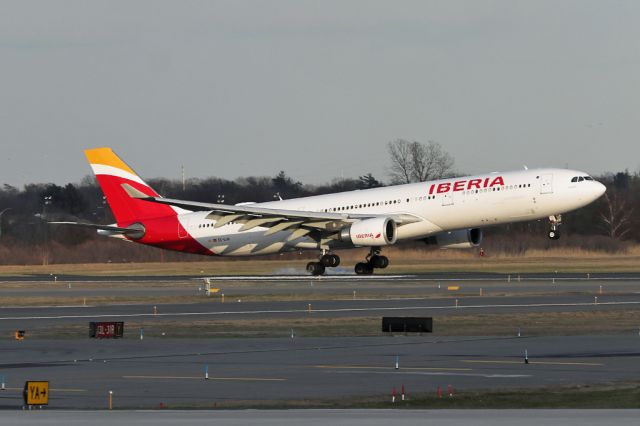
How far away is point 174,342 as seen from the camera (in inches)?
1217

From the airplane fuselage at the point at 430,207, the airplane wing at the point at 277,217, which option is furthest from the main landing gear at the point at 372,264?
the airplane wing at the point at 277,217

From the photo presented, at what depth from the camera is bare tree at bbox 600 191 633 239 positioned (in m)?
84.9

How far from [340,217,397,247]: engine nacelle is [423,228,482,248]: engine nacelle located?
3490 millimetres

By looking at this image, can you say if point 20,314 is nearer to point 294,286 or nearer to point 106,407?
point 294,286

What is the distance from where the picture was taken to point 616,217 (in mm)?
87375

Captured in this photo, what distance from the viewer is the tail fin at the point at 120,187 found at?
68.8m

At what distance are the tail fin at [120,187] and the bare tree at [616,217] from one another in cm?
3245

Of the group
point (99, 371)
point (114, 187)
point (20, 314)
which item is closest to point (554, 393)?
point (99, 371)

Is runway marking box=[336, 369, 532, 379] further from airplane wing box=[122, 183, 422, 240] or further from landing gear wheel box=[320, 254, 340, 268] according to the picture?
landing gear wheel box=[320, 254, 340, 268]

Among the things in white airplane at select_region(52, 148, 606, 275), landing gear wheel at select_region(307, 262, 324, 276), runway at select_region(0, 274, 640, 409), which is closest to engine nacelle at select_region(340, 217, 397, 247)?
white airplane at select_region(52, 148, 606, 275)

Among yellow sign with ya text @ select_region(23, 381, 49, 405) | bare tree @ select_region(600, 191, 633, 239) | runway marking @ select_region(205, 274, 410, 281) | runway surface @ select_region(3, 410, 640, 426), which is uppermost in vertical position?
bare tree @ select_region(600, 191, 633, 239)

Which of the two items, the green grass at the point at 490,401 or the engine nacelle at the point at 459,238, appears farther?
the engine nacelle at the point at 459,238

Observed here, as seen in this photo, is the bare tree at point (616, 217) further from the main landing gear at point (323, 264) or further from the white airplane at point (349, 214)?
the main landing gear at point (323, 264)

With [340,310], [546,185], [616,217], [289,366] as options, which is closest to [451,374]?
[289,366]
